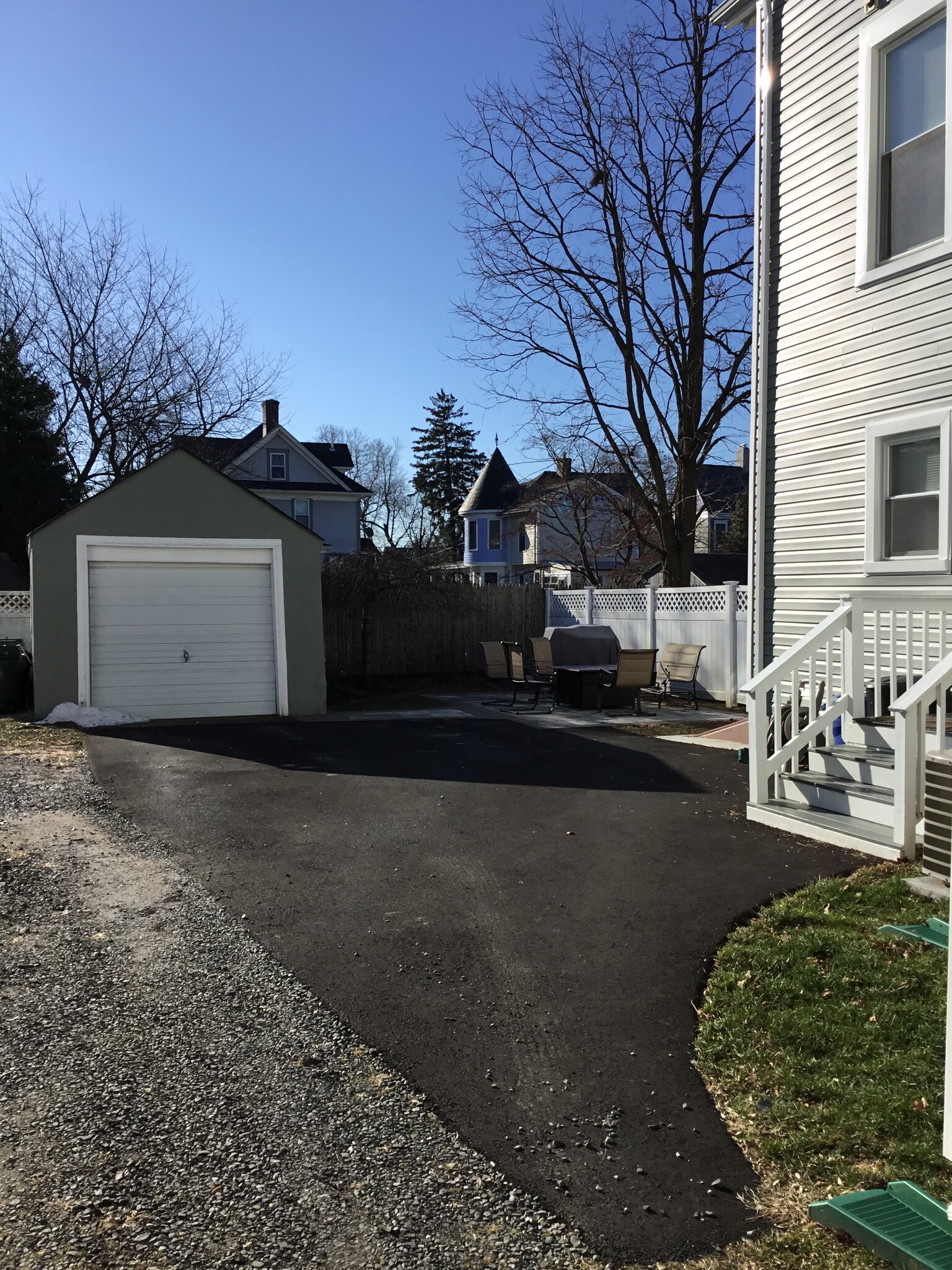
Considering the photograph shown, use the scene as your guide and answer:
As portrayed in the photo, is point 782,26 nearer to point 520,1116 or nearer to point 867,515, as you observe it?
point 867,515

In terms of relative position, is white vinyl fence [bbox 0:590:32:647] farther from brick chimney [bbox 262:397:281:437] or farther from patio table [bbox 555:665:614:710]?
brick chimney [bbox 262:397:281:437]

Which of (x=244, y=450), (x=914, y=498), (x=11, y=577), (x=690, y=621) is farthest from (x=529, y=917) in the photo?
(x=244, y=450)

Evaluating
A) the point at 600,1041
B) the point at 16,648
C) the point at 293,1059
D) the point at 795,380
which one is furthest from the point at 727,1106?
the point at 16,648

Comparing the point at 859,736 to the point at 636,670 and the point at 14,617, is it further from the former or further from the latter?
the point at 14,617

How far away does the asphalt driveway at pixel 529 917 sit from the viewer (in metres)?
3.05

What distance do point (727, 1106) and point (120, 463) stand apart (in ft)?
86.4

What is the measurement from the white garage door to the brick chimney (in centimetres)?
2386

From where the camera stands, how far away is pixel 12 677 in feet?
47.8

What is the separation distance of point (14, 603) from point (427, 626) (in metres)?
8.97

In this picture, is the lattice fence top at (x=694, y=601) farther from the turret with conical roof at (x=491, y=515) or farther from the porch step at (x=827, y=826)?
the turret with conical roof at (x=491, y=515)

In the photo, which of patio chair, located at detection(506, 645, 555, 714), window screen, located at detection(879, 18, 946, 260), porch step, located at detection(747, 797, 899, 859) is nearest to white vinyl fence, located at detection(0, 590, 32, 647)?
patio chair, located at detection(506, 645, 555, 714)

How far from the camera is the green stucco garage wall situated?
13109 mm

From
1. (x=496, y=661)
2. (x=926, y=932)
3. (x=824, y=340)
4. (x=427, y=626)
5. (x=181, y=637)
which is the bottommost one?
(x=926, y=932)

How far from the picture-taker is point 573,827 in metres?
7.28
